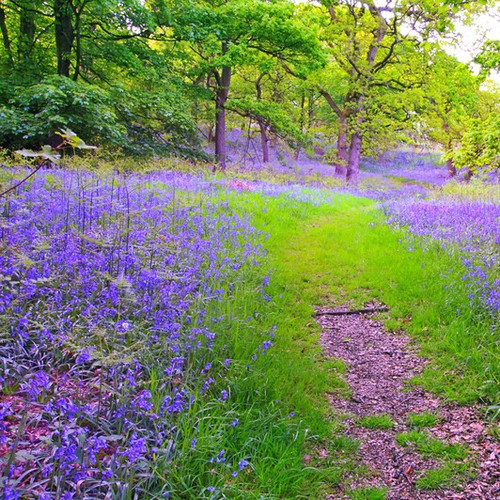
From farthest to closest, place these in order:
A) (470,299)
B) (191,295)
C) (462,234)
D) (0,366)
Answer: (462,234) < (470,299) < (191,295) < (0,366)

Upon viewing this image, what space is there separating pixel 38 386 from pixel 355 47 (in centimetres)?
2504

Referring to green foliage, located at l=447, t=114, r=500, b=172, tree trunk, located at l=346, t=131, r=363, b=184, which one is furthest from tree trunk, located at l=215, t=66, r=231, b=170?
green foliage, located at l=447, t=114, r=500, b=172

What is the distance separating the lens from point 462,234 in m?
8.12

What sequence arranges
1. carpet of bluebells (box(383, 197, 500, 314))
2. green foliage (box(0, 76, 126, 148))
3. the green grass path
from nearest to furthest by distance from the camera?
the green grass path, carpet of bluebells (box(383, 197, 500, 314)), green foliage (box(0, 76, 126, 148))

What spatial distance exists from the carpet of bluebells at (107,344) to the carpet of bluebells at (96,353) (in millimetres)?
13

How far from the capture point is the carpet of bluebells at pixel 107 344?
7.12 ft

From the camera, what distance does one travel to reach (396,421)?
11.5 ft

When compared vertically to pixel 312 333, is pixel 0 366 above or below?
above

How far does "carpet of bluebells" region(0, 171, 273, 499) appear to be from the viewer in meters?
2.15

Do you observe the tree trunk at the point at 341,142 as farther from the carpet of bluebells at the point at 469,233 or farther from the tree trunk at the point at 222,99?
the carpet of bluebells at the point at 469,233

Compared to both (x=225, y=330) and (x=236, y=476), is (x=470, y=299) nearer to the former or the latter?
(x=225, y=330)

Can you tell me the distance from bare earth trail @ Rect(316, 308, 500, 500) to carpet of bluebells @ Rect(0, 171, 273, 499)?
105 centimetres

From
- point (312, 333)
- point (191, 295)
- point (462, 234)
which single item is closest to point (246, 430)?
point (191, 295)

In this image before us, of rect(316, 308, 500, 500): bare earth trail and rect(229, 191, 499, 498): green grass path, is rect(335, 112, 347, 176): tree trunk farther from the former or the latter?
rect(316, 308, 500, 500): bare earth trail
